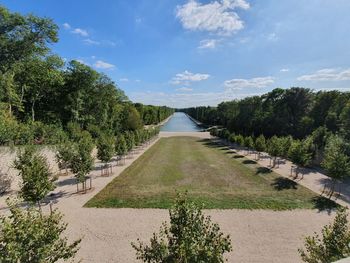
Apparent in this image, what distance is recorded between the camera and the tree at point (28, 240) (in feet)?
17.7

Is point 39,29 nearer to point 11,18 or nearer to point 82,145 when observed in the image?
point 11,18

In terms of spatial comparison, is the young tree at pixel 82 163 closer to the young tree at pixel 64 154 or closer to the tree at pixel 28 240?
the young tree at pixel 64 154

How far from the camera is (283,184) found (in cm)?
2253

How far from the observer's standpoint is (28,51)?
26.0 metres

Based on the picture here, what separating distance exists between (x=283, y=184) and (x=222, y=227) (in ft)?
38.5

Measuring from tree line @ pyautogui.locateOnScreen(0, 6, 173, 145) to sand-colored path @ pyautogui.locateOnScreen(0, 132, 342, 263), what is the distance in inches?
426

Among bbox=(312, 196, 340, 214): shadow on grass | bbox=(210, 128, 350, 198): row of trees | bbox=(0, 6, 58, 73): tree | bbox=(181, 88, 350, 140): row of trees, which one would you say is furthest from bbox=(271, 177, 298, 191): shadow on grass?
bbox=(0, 6, 58, 73): tree

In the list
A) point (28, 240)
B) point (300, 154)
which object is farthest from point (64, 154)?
point (300, 154)

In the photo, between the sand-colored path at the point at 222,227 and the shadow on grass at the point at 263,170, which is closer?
the sand-colored path at the point at 222,227

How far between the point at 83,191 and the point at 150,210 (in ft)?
25.1

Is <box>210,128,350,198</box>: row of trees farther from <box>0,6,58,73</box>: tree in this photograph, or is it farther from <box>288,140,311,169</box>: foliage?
<box>0,6,58,73</box>: tree

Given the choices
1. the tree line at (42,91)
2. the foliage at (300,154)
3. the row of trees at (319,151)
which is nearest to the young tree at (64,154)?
the tree line at (42,91)

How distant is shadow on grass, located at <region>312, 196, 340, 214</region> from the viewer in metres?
16.7

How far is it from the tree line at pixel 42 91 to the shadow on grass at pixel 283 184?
970 inches
